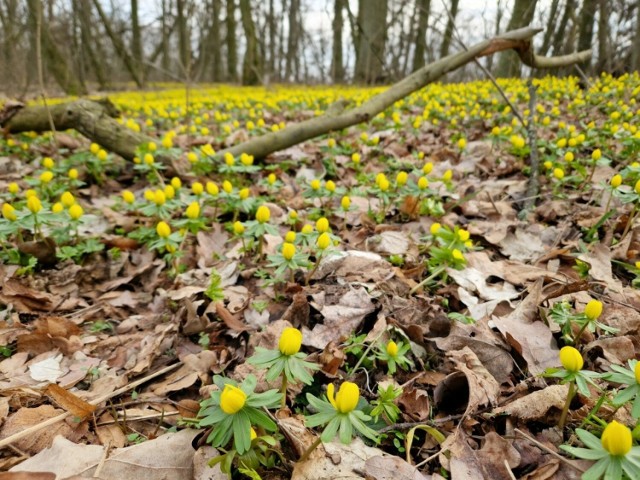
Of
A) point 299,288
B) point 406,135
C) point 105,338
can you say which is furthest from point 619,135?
point 105,338

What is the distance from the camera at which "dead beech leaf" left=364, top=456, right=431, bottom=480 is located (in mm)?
1220

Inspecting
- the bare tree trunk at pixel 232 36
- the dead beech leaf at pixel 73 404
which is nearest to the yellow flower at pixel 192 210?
the dead beech leaf at pixel 73 404

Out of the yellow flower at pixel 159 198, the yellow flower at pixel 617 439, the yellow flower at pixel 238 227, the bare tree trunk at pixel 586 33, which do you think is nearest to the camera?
the yellow flower at pixel 617 439

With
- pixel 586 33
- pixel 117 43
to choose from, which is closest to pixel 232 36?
pixel 117 43

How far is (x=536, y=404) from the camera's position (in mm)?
1416

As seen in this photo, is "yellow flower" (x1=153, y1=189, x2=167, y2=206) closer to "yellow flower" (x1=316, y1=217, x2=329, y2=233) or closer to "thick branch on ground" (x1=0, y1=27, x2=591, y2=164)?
"yellow flower" (x1=316, y1=217, x2=329, y2=233)

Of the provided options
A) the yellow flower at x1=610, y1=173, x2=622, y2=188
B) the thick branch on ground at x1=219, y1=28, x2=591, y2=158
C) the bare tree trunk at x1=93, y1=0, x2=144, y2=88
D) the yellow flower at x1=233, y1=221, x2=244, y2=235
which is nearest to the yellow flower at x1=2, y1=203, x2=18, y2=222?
the yellow flower at x1=233, y1=221, x2=244, y2=235

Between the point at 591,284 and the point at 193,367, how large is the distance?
1.89 meters

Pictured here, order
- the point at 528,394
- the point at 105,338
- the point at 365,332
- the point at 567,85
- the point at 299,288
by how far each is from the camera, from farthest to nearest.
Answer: the point at 567,85
the point at 299,288
the point at 105,338
the point at 365,332
the point at 528,394

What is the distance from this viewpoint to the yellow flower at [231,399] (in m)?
1.10

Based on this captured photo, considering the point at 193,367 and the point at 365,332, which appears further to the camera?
the point at 365,332

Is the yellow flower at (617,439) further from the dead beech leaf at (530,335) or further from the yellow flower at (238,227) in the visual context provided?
the yellow flower at (238,227)

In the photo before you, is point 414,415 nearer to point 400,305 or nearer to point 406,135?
point 400,305

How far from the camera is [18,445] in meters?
1.37
